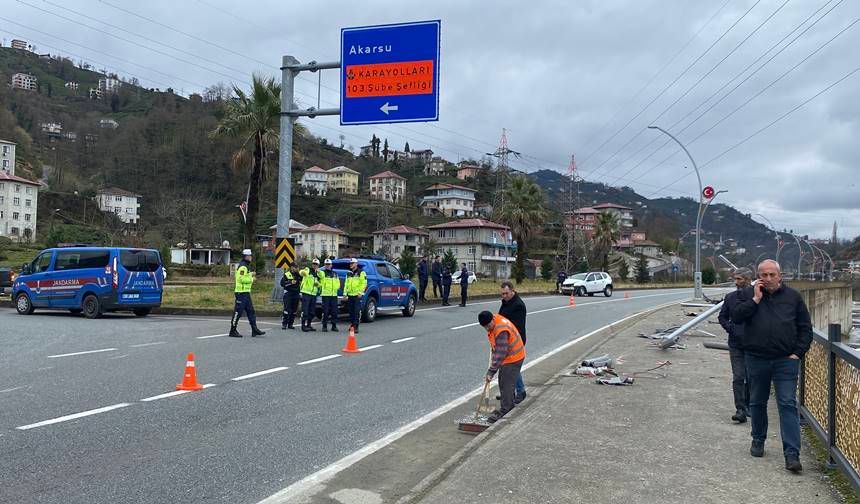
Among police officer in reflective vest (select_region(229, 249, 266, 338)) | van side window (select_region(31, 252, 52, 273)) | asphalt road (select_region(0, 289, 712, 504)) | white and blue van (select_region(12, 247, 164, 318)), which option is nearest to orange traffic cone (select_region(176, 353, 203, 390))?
asphalt road (select_region(0, 289, 712, 504))

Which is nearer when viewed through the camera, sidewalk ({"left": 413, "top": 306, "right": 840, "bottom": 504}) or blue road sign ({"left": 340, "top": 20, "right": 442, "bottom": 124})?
sidewalk ({"left": 413, "top": 306, "right": 840, "bottom": 504})

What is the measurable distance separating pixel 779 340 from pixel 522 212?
169ft

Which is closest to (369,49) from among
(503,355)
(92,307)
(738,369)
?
(92,307)

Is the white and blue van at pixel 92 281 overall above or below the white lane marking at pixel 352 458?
above

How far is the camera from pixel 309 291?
1638 cm

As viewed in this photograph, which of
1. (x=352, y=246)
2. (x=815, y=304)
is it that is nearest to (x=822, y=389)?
(x=815, y=304)

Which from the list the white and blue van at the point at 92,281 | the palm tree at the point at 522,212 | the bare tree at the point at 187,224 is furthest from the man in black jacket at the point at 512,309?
the bare tree at the point at 187,224

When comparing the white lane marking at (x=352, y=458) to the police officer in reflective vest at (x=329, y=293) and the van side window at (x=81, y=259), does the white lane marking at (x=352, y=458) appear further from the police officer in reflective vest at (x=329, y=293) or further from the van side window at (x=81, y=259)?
the van side window at (x=81, y=259)

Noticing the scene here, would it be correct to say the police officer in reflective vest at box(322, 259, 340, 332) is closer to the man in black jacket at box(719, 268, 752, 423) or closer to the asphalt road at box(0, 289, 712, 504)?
the asphalt road at box(0, 289, 712, 504)

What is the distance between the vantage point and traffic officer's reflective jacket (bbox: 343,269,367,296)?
1669 centimetres

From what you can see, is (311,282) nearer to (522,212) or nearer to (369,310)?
(369,310)

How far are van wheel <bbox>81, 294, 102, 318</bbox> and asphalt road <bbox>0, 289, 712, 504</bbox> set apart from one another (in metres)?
3.04

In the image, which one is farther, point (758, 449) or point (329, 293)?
point (329, 293)

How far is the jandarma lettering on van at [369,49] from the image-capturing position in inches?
744
